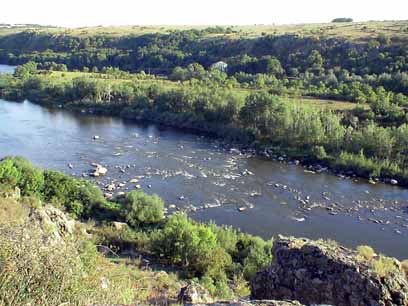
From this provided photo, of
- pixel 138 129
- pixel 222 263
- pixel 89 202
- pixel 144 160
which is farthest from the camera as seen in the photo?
pixel 138 129

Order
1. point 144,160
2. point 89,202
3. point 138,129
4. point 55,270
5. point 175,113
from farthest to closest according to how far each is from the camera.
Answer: point 175,113 → point 138,129 → point 144,160 → point 89,202 → point 55,270

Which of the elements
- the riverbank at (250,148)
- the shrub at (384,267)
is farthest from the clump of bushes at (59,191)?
the riverbank at (250,148)

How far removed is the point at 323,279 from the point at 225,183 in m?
21.6

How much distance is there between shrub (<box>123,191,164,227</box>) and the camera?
22.8m

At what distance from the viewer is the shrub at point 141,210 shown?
22828 mm

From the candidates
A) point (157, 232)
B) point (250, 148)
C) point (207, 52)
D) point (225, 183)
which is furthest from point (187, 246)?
point (207, 52)

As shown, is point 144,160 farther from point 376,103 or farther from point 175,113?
point 376,103

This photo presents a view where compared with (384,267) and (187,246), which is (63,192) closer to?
(187,246)

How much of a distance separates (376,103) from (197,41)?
2092 inches

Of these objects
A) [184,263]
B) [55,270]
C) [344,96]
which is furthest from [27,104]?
[55,270]

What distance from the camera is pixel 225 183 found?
30.1 m

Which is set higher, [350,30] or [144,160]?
[350,30]

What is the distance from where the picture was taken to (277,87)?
53906 mm

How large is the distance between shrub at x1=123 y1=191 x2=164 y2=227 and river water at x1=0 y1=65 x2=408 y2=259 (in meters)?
2.22
